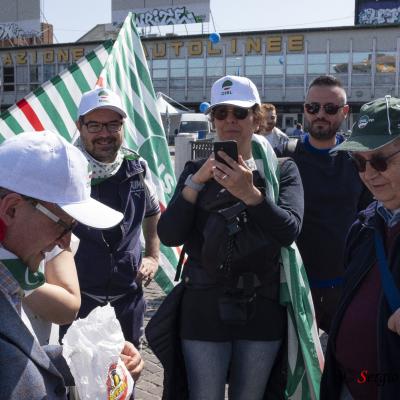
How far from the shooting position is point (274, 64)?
138ft

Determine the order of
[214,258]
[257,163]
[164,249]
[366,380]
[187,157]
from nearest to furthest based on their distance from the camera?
[366,380]
[214,258]
[257,163]
[164,249]
[187,157]

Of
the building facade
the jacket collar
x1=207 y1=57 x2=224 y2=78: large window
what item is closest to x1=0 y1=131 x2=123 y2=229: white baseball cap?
the jacket collar

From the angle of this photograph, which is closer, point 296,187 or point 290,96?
point 296,187

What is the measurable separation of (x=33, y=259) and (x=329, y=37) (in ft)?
136

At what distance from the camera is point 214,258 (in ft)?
8.45

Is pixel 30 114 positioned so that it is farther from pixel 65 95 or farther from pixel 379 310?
pixel 379 310

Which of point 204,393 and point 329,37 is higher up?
point 329,37

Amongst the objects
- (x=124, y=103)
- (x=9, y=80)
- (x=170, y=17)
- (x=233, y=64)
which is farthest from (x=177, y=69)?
(x=124, y=103)

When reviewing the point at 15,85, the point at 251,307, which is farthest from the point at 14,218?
the point at 15,85

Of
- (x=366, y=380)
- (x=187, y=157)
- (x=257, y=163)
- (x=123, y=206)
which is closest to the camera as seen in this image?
(x=366, y=380)

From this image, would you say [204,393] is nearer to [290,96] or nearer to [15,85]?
[290,96]

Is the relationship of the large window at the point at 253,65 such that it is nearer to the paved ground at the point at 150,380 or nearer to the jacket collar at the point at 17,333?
the paved ground at the point at 150,380

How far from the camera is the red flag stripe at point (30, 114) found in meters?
4.33

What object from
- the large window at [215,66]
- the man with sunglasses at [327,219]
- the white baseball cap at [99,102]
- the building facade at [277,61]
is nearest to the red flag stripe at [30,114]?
the white baseball cap at [99,102]
